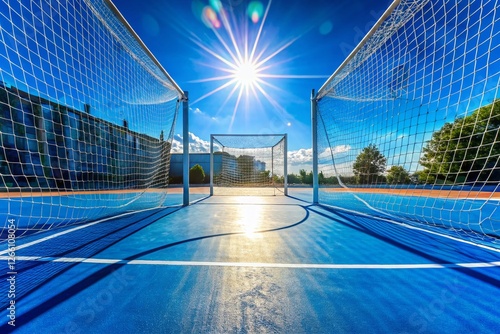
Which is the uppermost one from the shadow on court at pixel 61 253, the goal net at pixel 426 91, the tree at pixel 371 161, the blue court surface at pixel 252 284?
the goal net at pixel 426 91

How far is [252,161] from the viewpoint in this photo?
11.7 m

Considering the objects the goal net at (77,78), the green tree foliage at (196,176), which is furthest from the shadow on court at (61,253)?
the green tree foliage at (196,176)

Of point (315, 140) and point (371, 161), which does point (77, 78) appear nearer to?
point (315, 140)

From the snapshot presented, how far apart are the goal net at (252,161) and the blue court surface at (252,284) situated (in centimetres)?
726

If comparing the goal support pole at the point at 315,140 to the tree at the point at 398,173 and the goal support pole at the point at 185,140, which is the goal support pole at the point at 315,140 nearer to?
the tree at the point at 398,173

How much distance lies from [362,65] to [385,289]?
4431 mm

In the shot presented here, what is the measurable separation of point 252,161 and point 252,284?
33.6 feet

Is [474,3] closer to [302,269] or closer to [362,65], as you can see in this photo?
[362,65]

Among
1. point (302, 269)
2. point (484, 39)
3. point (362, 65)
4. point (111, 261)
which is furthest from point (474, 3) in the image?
point (111, 261)

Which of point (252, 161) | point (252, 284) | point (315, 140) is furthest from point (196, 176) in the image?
point (252, 284)

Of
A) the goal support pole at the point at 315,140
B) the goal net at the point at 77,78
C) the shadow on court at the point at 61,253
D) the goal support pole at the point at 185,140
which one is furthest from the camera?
the goal support pole at the point at 315,140

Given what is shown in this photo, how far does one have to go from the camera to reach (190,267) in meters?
1.73

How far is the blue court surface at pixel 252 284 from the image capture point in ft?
3.61

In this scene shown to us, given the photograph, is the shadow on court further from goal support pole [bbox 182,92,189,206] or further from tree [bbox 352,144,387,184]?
tree [bbox 352,144,387,184]
